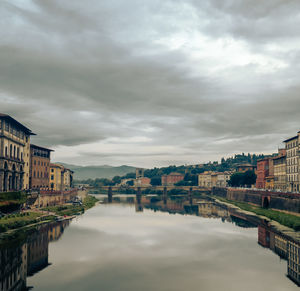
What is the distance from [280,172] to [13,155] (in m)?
95.8

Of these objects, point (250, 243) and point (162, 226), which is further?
point (162, 226)

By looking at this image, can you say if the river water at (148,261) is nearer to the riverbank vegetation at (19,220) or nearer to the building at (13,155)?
the riverbank vegetation at (19,220)

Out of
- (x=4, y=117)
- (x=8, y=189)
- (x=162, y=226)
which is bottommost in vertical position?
(x=162, y=226)

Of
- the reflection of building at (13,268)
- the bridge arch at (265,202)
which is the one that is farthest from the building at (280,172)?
the reflection of building at (13,268)

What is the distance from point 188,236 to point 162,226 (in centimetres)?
1534

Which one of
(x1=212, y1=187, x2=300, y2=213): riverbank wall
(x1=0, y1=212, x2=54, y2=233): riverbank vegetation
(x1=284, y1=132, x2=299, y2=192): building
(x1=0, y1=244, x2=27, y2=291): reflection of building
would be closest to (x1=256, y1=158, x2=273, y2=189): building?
(x1=212, y1=187, x2=300, y2=213): riverbank wall

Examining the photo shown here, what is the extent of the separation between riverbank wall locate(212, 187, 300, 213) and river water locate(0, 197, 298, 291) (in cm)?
1488

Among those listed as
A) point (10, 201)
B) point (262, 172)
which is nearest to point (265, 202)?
point (262, 172)

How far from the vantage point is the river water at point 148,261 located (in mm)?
35281

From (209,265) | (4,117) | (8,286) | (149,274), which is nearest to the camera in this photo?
(8,286)

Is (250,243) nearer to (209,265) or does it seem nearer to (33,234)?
(209,265)

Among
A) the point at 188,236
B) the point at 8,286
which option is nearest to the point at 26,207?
the point at 188,236

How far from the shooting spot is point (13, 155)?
84562mm

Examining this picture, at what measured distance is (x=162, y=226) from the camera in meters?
78.8
